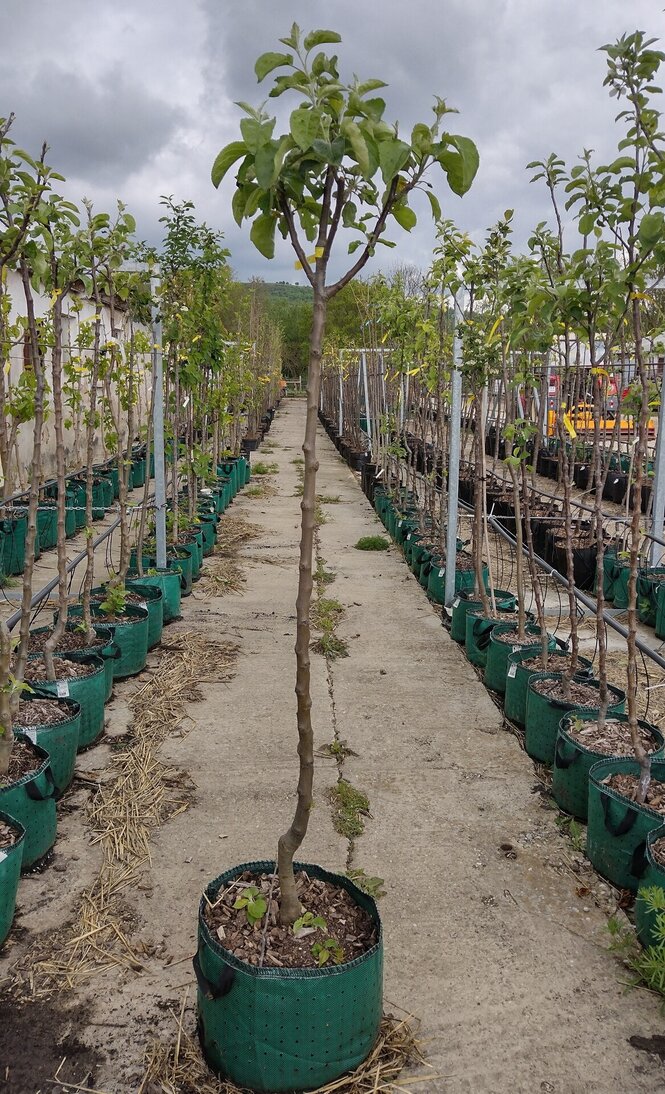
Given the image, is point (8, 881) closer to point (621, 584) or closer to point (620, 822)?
point (620, 822)

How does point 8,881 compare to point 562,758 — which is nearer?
point 8,881

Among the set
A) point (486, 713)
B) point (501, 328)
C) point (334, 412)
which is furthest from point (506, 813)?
point (334, 412)

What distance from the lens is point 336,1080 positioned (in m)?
2.03

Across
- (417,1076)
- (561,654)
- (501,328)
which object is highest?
(501,328)

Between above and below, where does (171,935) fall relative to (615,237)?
below

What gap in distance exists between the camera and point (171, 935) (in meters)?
2.63

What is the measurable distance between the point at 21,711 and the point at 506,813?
211cm

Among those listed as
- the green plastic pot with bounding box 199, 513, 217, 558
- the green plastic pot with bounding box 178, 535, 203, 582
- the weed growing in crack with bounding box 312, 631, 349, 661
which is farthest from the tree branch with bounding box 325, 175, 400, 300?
the green plastic pot with bounding box 199, 513, 217, 558

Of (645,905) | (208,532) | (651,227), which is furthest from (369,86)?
(208,532)

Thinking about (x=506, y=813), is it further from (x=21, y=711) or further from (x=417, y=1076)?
(x=21, y=711)

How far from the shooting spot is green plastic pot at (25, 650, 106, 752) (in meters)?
3.71

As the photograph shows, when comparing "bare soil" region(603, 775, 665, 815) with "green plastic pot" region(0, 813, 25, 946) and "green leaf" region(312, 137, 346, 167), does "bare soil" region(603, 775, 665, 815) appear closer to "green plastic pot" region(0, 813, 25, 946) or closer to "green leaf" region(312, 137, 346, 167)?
"green plastic pot" region(0, 813, 25, 946)

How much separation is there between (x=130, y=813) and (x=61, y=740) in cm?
41

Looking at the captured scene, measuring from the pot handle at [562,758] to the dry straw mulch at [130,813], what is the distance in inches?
62.3
